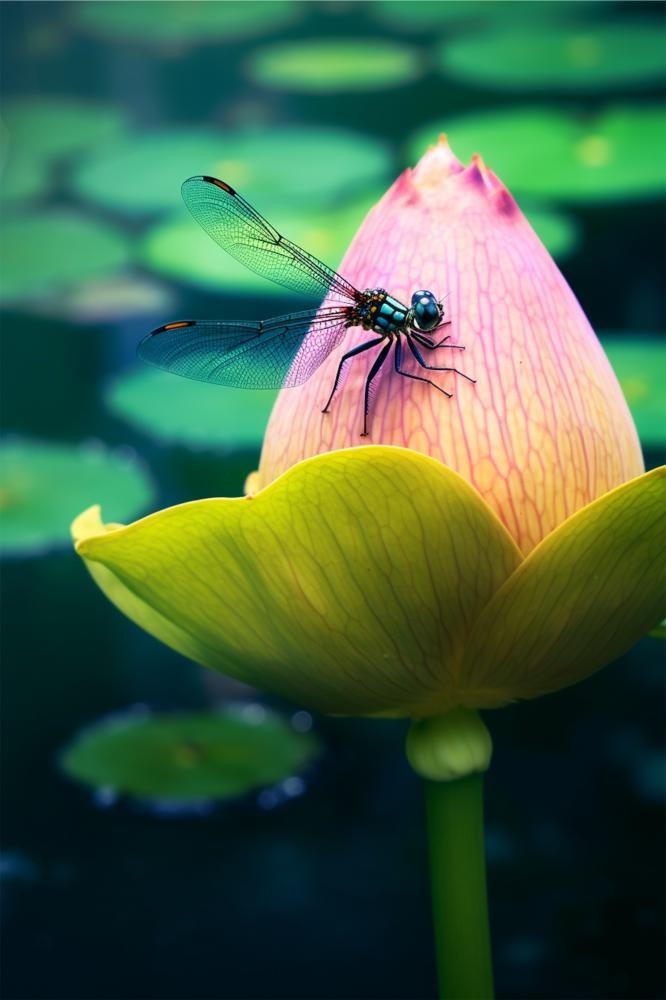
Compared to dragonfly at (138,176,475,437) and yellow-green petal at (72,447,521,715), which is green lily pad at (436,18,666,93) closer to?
dragonfly at (138,176,475,437)

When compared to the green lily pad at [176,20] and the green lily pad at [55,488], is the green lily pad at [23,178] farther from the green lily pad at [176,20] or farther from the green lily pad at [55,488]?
the green lily pad at [55,488]

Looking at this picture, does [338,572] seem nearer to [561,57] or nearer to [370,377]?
[370,377]

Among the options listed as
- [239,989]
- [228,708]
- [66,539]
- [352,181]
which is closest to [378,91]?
[352,181]

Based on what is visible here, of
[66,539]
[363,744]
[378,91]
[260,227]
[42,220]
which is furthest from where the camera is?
[378,91]

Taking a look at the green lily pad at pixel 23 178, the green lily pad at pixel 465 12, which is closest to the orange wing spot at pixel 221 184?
the green lily pad at pixel 23 178

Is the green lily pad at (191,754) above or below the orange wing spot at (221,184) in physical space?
below

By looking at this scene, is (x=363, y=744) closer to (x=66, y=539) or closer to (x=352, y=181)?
(x=66, y=539)

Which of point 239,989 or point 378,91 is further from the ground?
point 378,91
